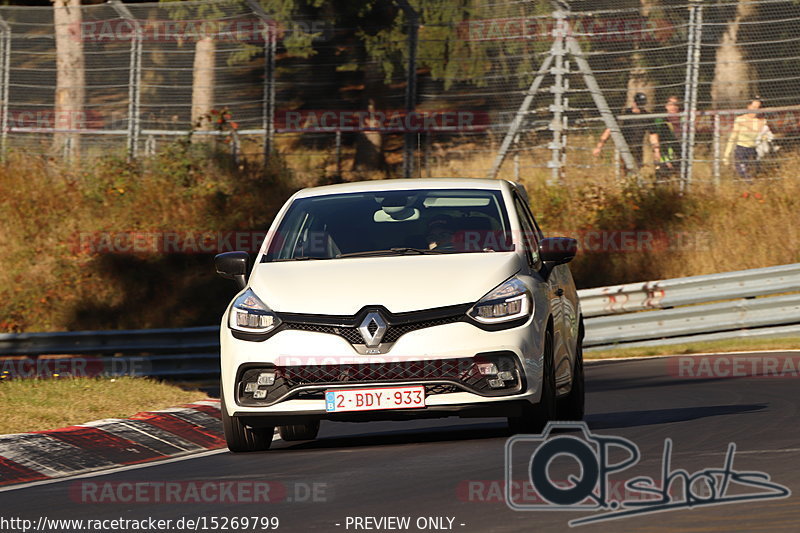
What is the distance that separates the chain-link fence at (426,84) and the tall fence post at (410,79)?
0.03 m

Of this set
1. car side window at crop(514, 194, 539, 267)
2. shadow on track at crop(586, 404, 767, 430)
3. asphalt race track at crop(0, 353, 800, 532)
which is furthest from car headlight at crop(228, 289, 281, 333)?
shadow on track at crop(586, 404, 767, 430)

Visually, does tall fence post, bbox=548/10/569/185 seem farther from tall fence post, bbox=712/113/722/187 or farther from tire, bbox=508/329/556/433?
tire, bbox=508/329/556/433

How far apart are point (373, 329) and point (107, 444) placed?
93.8 inches

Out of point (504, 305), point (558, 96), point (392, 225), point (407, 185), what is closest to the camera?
point (504, 305)

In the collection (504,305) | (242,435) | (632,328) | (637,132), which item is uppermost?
(637,132)

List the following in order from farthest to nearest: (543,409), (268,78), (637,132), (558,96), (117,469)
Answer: (268,78) < (558,96) < (637,132) < (117,469) < (543,409)

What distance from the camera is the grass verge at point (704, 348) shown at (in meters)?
18.0

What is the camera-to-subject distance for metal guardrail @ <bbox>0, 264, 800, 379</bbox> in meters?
18.6

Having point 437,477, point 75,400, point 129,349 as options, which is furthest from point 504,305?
point 129,349

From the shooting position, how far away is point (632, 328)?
1933cm

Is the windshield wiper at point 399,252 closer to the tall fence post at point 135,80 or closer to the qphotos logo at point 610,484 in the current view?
the qphotos logo at point 610,484

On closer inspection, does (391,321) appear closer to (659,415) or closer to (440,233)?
(440,233)

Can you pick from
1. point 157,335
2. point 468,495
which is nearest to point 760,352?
point 157,335

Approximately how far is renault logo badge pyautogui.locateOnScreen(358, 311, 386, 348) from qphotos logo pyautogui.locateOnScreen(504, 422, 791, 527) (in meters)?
1.00
